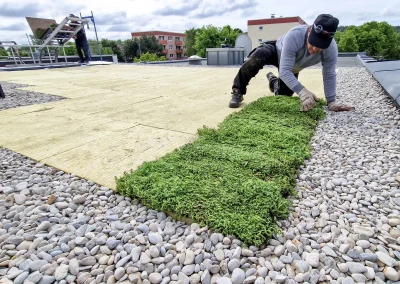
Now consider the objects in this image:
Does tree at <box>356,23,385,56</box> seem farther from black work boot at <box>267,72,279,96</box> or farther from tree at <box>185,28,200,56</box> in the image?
black work boot at <box>267,72,279,96</box>

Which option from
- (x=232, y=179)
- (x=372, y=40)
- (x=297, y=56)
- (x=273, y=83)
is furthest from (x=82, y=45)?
(x=372, y=40)

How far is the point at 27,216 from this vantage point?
1447 mm

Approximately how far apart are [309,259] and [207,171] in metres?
0.83

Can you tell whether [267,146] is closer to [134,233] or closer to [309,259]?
[309,259]

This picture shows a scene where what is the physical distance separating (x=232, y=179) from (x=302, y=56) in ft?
6.80

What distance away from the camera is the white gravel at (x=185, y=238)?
1.09 meters

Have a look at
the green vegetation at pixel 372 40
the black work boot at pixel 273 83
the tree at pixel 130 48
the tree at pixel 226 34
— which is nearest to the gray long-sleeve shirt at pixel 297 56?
the black work boot at pixel 273 83

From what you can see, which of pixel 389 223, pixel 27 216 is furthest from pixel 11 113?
pixel 389 223

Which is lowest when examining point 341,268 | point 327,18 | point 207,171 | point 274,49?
point 341,268

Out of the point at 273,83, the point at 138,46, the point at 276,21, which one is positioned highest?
the point at 276,21

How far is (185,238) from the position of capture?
1.28 meters

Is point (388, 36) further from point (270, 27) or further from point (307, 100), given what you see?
point (307, 100)

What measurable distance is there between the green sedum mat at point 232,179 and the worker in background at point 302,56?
60 centimetres

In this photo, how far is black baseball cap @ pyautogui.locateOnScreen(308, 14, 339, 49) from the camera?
2525 millimetres
